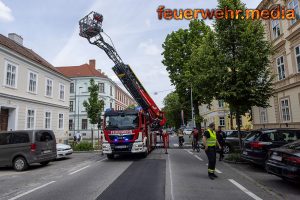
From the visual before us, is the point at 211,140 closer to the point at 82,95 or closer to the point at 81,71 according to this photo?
the point at 82,95

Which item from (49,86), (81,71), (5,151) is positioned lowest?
(5,151)

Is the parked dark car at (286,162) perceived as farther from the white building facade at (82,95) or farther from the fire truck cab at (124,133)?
the white building facade at (82,95)

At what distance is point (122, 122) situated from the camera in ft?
46.5

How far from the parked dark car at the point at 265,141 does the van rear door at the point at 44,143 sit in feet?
30.5

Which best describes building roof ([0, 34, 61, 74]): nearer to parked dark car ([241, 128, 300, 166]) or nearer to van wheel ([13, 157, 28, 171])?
van wheel ([13, 157, 28, 171])

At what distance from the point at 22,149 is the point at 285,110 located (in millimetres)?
18674

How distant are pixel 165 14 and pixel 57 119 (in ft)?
62.3

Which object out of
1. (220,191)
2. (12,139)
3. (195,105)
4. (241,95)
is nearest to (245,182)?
(220,191)

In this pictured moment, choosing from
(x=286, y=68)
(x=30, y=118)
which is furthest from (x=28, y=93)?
(x=286, y=68)

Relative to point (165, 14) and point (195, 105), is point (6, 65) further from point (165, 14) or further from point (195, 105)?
point (195, 105)

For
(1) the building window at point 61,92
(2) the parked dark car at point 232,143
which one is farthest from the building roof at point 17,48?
(2) the parked dark car at point 232,143

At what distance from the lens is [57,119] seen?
27.4 metres

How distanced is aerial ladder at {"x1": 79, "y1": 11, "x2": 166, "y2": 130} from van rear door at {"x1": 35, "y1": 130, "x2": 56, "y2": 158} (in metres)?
5.81

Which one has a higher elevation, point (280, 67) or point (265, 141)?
point (280, 67)
